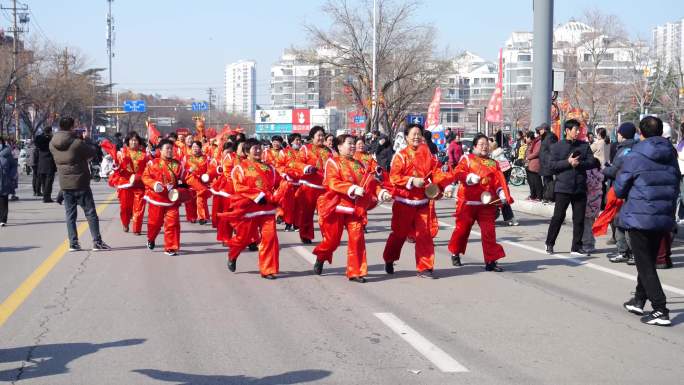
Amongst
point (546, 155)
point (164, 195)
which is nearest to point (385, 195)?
point (164, 195)

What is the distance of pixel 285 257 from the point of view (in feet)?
37.6

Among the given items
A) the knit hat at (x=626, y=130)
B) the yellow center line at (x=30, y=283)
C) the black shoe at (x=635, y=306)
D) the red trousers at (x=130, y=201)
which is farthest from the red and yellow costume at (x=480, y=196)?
the red trousers at (x=130, y=201)

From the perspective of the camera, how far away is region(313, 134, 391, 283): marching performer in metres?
9.29

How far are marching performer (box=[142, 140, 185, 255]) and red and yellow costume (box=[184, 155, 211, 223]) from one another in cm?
30

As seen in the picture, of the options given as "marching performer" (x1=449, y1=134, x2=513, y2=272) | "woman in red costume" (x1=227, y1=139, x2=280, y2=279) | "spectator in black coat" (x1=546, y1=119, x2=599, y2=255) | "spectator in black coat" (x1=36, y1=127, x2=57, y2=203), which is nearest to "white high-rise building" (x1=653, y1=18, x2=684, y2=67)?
"spectator in black coat" (x1=36, y1=127, x2=57, y2=203)

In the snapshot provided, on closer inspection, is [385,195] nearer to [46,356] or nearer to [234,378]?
[234,378]

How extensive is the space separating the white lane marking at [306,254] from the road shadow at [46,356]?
4.72 meters

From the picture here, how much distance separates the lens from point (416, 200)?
948cm

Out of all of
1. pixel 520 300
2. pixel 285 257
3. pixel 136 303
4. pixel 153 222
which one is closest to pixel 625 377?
pixel 520 300

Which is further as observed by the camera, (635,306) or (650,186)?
(635,306)

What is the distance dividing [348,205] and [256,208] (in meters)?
1.15

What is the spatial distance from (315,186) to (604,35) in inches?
1719

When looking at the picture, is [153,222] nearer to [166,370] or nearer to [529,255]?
[529,255]

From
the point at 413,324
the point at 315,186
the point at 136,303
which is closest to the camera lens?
the point at 413,324
